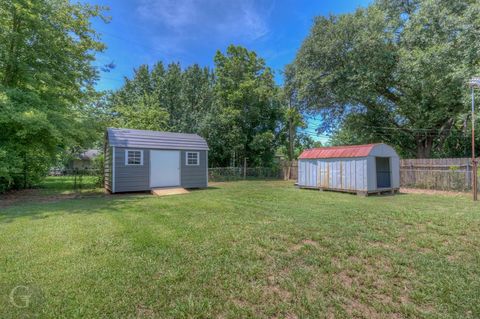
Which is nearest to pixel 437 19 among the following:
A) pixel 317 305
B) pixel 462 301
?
pixel 462 301

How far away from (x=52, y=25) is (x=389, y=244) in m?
13.3

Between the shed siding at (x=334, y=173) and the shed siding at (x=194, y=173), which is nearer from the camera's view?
the shed siding at (x=334, y=173)

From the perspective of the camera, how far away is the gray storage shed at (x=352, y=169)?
9.75m

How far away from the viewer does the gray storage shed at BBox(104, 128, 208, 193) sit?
10.1 metres

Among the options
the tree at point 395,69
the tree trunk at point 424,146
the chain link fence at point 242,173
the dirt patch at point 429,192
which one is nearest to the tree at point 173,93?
the chain link fence at point 242,173

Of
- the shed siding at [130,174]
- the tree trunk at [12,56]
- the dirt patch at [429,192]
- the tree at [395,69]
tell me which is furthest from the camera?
the tree at [395,69]

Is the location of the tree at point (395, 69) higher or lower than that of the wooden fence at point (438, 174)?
higher

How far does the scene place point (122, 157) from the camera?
1011 centimetres

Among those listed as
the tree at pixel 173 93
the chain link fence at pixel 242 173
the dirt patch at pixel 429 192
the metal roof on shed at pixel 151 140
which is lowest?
the dirt patch at pixel 429 192

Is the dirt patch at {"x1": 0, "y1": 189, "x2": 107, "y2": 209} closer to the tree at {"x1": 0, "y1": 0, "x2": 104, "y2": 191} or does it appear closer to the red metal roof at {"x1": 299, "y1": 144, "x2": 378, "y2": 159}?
the tree at {"x1": 0, "y1": 0, "x2": 104, "y2": 191}

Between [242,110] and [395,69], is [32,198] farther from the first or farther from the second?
[395,69]

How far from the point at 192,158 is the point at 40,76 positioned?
21.6ft

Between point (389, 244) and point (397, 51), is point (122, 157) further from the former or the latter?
point (397, 51)

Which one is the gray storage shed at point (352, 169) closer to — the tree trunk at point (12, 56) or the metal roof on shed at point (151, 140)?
the metal roof on shed at point (151, 140)
